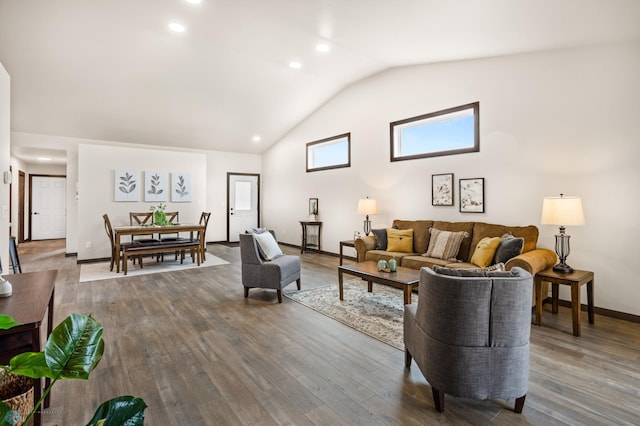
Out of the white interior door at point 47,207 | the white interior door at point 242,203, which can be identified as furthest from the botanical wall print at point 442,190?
the white interior door at point 47,207

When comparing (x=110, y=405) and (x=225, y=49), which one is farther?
(x=225, y=49)

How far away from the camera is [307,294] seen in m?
4.19

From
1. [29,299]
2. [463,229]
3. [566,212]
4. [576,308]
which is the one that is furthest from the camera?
[463,229]

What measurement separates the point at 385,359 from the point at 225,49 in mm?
4614

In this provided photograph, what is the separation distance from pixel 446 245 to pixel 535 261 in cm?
118

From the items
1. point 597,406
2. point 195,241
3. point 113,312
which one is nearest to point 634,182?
point 597,406

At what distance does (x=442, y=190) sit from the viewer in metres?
4.98

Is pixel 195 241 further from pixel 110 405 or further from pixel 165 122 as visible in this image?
pixel 110 405

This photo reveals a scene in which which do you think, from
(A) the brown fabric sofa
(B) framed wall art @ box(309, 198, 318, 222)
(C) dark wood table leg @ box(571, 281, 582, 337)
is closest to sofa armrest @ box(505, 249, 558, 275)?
(A) the brown fabric sofa

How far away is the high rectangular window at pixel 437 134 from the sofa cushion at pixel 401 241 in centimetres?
132

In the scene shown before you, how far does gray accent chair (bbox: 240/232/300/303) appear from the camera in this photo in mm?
3923

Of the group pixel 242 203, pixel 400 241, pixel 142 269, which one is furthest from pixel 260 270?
pixel 242 203

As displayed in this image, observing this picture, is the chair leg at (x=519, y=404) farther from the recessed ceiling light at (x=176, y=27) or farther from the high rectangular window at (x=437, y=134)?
the recessed ceiling light at (x=176, y=27)

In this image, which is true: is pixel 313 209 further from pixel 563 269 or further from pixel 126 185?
pixel 563 269
